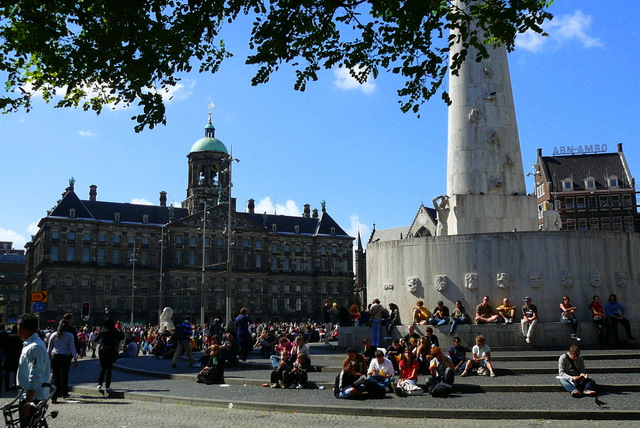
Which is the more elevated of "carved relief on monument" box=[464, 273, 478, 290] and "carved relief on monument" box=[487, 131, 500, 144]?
"carved relief on monument" box=[487, 131, 500, 144]

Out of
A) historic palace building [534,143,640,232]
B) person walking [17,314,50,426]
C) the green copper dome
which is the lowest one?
person walking [17,314,50,426]

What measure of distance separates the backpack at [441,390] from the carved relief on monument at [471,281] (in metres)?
5.43

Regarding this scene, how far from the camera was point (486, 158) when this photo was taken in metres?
18.2

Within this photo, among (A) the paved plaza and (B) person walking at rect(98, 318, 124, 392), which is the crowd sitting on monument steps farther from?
(B) person walking at rect(98, 318, 124, 392)

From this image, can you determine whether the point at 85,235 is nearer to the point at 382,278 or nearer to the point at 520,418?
the point at 382,278

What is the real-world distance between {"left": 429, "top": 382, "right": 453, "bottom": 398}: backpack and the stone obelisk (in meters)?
7.16

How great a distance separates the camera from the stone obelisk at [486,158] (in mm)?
18062

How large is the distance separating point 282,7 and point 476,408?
6.56m

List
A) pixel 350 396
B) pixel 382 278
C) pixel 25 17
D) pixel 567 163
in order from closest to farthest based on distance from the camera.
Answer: pixel 25 17 < pixel 350 396 < pixel 382 278 < pixel 567 163

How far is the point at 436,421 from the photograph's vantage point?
31.8 ft

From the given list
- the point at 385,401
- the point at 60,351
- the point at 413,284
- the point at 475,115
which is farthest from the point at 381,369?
the point at 475,115

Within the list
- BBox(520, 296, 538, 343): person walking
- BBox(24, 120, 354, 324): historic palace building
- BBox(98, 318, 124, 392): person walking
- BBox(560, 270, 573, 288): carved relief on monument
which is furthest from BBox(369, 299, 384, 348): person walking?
BBox(24, 120, 354, 324): historic palace building

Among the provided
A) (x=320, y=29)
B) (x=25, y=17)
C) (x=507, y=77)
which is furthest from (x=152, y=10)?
(x=507, y=77)

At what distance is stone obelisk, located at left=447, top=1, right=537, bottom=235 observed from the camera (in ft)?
59.3
